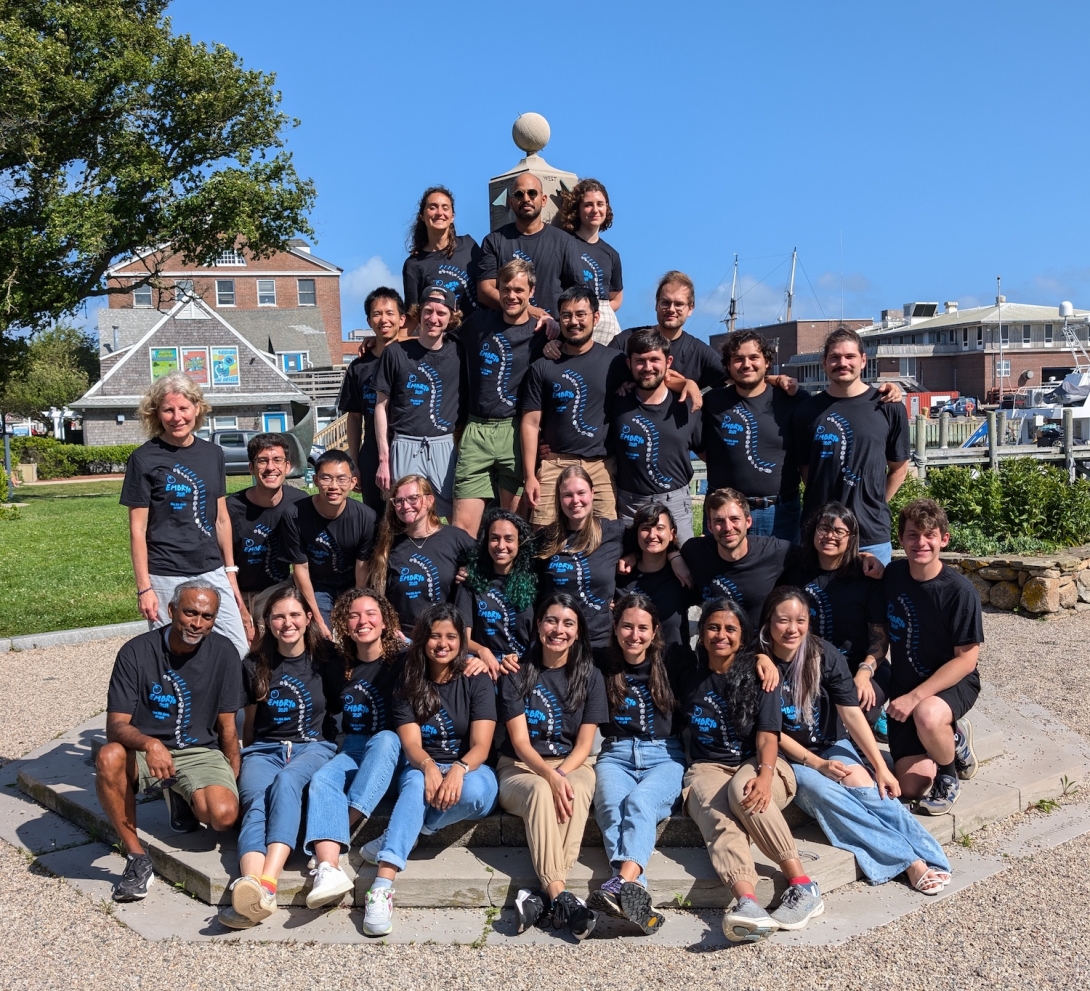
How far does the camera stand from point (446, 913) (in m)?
4.50

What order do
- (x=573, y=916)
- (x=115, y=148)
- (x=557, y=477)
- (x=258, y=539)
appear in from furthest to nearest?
1. (x=115, y=148)
2. (x=557, y=477)
3. (x=258, y=539)
4. (x=573, y=916)

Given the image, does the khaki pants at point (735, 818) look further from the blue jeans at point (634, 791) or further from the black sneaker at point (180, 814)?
the black sneaker at point (180, 814)

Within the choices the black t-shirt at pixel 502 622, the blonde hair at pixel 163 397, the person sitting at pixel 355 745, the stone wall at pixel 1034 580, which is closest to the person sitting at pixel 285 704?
the person sitting at pixel 355 745

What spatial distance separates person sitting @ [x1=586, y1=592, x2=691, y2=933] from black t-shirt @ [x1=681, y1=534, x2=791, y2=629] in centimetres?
42

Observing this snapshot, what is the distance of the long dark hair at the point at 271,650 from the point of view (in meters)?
5.05

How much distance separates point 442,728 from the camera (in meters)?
4.86

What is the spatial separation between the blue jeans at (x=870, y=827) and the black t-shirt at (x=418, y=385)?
299 centimetres

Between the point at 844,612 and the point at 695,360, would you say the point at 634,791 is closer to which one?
the point at 844,612

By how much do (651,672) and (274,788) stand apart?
180cm

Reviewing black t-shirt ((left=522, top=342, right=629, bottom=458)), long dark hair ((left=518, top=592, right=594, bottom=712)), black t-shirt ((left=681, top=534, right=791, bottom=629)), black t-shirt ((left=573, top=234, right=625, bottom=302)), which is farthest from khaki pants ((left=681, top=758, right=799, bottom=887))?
black t-shirt ((left=573, top=234, right=625, bottom=302))

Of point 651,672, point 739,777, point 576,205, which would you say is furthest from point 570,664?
point 576,205

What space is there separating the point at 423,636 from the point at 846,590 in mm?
2194

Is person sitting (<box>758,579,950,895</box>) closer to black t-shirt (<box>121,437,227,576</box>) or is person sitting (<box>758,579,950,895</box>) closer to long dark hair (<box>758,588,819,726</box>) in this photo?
long dark hair (<box>758,588,819,726</box>)

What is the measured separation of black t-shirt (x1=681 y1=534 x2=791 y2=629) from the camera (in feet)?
17.8
